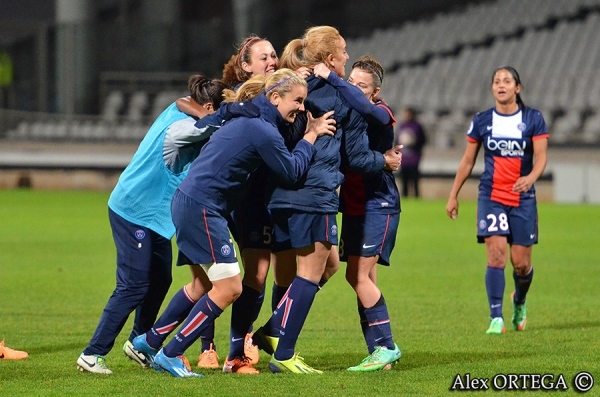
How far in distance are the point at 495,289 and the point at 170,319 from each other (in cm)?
311

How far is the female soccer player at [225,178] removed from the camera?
6.56 meters

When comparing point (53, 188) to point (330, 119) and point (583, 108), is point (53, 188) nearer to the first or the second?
point (583, 108)

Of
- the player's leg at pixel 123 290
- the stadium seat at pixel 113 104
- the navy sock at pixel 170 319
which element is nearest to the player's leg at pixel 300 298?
the navy sock at pixel 170 319

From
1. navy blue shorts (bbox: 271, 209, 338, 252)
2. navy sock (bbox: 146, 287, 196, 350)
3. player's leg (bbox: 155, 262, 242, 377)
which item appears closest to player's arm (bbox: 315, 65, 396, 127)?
navy blue shorts (bbox: 271, 209, 338, 252)

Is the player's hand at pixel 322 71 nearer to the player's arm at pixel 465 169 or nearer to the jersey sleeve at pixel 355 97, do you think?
the jersey sleeve at pixel 355 97

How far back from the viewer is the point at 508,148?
9172mm

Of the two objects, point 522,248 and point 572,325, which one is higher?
point 522,248

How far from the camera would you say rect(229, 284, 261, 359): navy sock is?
7.21 metres

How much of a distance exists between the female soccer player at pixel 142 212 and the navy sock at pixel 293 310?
0.85m

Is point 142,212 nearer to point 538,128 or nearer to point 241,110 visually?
point 241,110

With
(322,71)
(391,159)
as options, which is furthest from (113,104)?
(322,71)

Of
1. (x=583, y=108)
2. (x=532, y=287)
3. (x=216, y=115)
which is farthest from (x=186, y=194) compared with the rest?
(x=583, y=108)

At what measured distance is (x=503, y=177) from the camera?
9148mm

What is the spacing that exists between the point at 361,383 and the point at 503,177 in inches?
120
